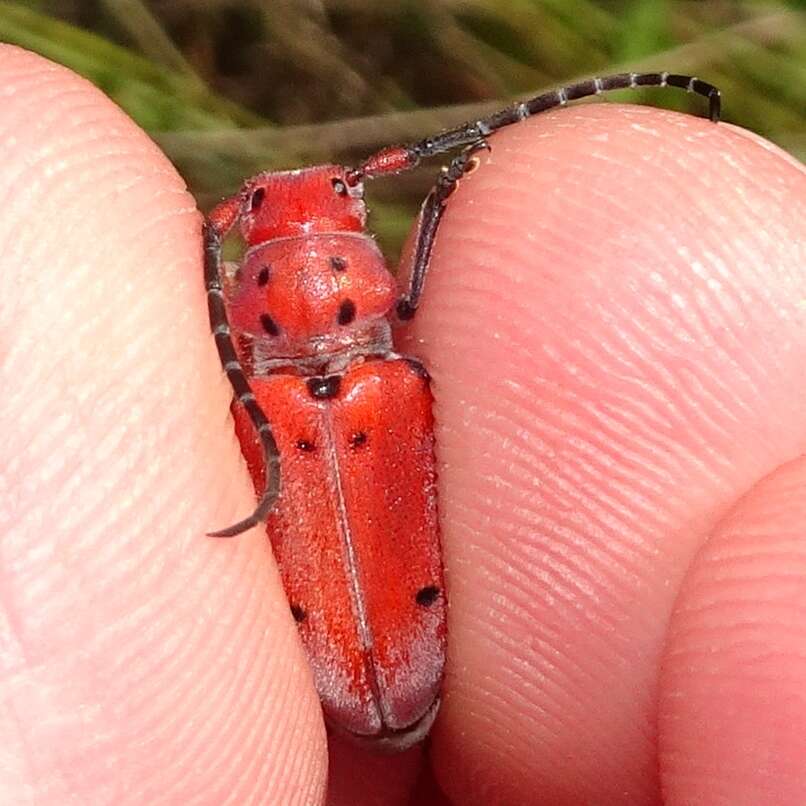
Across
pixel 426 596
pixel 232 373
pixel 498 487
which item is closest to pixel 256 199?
pixel 232 373

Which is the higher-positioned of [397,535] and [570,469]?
[570,469]

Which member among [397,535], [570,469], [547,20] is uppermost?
[547,20]

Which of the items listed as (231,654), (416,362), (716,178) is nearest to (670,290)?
(716,178)

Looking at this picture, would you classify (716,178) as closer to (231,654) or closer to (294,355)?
(294,355)

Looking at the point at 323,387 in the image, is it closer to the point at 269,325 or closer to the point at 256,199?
the point at 269,325

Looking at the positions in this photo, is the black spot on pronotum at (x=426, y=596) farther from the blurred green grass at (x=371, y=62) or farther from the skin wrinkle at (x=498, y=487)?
the blurred green grass at (x=371, y=62)

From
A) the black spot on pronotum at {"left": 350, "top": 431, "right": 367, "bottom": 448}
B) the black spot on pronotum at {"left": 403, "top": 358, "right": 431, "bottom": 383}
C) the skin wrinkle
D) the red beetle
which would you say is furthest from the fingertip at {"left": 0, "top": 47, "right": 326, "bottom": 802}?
the black spot on pronotum at {"left": 403, "top": 358, "right": 431, "bottom": 383}

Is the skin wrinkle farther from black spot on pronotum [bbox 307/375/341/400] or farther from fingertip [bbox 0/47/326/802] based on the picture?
black spot on pronotum [bbox 307/375/341/400]
